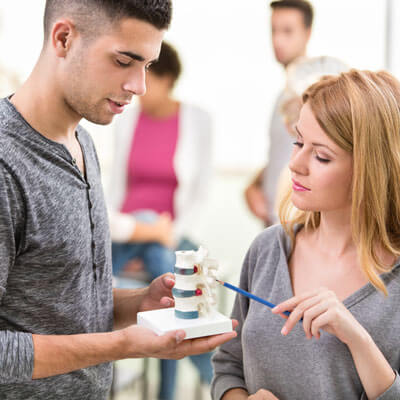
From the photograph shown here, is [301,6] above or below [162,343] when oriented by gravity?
above

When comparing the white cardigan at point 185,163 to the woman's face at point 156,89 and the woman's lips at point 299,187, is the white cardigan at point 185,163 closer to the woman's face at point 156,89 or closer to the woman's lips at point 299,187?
the woman's face at point 156,89

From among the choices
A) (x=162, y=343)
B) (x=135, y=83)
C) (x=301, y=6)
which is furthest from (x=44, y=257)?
(x=301, y=6)

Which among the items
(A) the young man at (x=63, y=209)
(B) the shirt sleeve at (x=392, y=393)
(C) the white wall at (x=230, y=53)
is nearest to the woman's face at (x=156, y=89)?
(C) the white wall at (x=230, y=53)

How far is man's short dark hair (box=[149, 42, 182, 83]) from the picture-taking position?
261cm

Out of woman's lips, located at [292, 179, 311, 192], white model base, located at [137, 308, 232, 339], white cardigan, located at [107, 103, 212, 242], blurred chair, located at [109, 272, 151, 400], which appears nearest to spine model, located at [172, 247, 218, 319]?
white model base, located at [137, 308, 232, 339]

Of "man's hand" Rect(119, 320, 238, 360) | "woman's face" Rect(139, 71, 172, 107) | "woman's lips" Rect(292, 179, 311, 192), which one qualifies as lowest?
"man's hand" Rect(119, 320, 238, 360)

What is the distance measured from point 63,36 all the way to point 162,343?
64 centimetres

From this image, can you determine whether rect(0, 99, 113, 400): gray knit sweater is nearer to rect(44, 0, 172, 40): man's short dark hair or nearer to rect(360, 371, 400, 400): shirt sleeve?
rect(44, 0, 172, 40): man's short dark hair

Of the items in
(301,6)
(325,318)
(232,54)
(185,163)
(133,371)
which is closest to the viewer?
(325,318)

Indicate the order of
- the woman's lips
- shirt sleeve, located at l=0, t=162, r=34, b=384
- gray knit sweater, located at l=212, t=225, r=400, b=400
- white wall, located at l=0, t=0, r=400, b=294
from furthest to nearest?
white wall, located at l=0, t=0, r=400, b=294, the woman's lips, gray knit sweater, located at l=212, t=225, r=400, b=400, shirt sleeve, located at l=0, t=162, r=34, b=384

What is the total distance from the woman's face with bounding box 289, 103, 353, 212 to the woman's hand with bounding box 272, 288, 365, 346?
24 cm

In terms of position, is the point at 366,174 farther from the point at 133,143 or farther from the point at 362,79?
the point at 133,143

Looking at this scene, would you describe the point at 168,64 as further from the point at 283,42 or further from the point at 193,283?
the point at 193,283

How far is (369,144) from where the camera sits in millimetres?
1087
